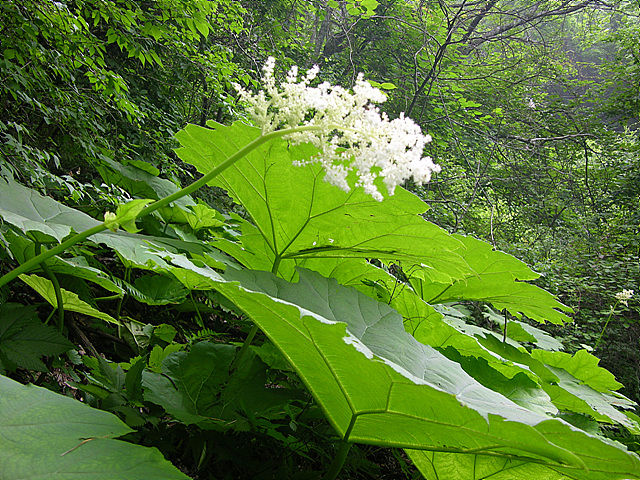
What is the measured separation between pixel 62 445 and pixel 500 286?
1.64m

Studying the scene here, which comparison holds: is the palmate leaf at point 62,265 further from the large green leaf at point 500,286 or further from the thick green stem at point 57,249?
the large green leaf at point 500,286

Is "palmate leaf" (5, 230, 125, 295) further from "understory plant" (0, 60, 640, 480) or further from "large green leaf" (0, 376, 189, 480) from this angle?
"large green leaf" (0, 376, 189, 480)

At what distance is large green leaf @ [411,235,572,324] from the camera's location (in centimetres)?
171

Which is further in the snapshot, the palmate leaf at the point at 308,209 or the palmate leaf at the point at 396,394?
the palmate leaf at the point at 308,209

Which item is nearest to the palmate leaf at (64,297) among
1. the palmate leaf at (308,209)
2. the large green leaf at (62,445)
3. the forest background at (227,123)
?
the forest background at (227,123)

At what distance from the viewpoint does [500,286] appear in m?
1.79

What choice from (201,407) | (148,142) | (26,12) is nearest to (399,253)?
(201,407)

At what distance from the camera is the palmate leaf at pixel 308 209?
1287mm

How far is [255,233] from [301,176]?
32 cm

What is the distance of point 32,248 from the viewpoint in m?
1.38

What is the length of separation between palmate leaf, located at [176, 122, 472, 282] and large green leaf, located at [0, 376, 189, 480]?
2.45 ft

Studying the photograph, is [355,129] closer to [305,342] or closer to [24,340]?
[305,342]

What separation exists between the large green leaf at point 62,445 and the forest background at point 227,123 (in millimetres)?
289

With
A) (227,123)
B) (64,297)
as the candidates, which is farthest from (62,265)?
(227,123)
